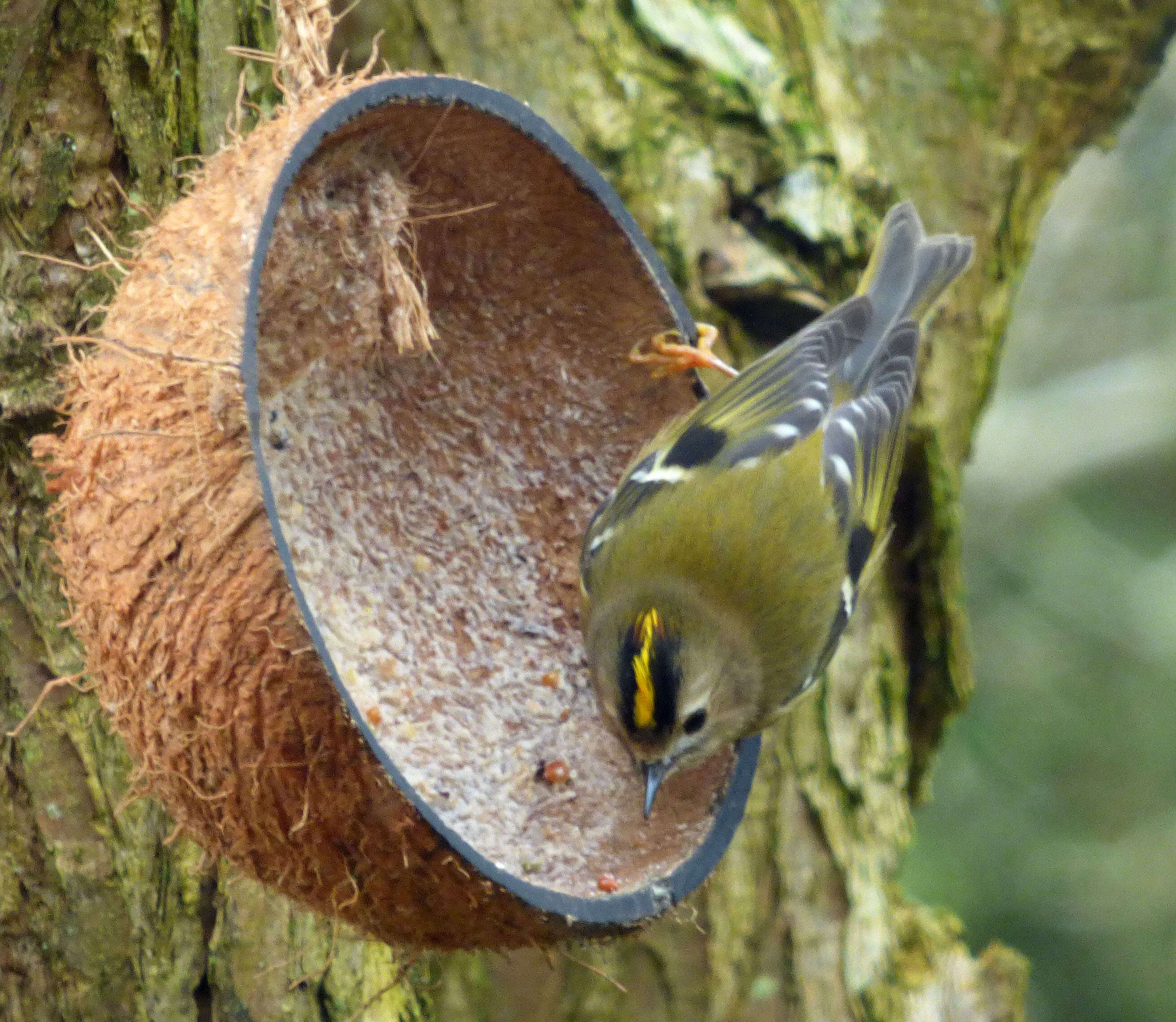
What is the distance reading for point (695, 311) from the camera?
3064 mm

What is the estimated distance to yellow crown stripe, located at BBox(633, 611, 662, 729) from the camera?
2.24 meters

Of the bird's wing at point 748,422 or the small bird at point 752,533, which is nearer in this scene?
the small bird at point 752,533

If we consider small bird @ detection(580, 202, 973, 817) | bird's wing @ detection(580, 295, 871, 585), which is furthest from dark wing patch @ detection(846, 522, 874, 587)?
bird's wing @ detection(580, 295, 871, 585)

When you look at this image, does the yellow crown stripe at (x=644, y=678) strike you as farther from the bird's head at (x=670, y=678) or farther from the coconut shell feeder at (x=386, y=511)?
the coconut shell feeder at (x=386, y=511)

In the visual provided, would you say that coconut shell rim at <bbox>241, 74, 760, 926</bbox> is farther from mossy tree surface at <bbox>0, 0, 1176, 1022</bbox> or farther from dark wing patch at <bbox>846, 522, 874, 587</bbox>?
mossy tree surface at <bbox>0, 0, 1176, 1022</bbox>

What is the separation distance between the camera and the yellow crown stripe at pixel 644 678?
7.36 feet

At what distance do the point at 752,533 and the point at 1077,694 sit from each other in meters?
4.12

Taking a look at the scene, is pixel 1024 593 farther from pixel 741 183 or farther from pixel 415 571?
pixel 415 571

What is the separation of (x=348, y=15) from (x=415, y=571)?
123cm

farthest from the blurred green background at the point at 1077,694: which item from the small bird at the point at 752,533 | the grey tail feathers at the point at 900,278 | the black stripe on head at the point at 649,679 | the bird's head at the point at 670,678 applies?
the black stripe on head at the point at 649,679

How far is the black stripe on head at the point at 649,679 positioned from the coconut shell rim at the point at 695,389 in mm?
161

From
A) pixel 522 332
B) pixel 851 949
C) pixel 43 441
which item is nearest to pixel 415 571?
pixel 522 332

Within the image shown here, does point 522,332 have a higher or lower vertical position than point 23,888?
higher

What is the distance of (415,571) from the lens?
2729 mm
